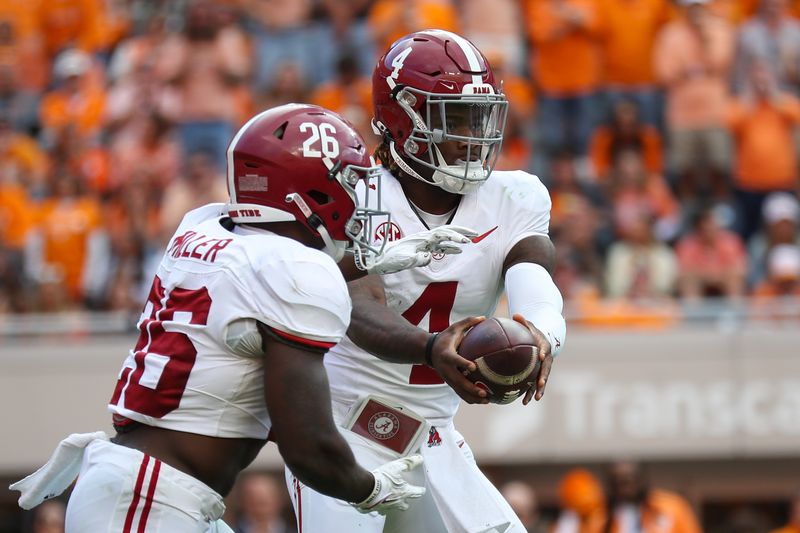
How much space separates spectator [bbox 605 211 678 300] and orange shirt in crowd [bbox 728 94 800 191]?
3.91ft

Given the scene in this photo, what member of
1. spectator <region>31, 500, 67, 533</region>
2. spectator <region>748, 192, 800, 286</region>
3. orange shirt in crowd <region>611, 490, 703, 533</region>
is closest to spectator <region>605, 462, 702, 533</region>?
orange shirt in crowd <region>611, 490, 703, 533</region>

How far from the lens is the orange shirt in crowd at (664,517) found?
8.65m

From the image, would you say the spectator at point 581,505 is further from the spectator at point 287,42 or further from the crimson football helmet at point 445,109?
the crimson football helmet at point 445,109

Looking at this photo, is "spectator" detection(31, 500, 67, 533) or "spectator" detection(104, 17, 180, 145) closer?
"spectator" detection(31, 500, 67, 533)

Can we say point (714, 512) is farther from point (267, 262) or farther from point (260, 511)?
point (267, 262)

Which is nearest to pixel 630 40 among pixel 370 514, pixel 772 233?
pixel 772 233

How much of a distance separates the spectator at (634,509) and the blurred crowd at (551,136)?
138 centimetres

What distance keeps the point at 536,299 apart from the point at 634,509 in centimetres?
446

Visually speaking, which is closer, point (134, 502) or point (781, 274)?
point (134, 502)

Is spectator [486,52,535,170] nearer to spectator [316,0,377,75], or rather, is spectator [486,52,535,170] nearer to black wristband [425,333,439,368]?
spectator [316,0,377,75]

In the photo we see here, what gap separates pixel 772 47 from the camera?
11141mm

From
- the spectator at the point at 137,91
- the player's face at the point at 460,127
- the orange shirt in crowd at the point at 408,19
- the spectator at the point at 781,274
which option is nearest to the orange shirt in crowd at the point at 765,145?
the spectator at the point at 781,274

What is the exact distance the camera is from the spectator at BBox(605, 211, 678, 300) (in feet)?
32.1

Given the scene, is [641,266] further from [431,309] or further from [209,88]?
[431,309]
